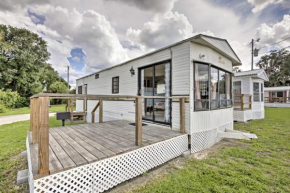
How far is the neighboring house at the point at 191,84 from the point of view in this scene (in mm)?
3848

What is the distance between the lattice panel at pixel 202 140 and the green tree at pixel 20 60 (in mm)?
21814

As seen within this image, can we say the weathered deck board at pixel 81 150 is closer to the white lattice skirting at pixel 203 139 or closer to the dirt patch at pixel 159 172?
the dirt patch at pixel 159 172

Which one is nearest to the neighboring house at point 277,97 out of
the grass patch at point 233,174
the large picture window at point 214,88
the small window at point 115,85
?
the large picture window at point 214,88

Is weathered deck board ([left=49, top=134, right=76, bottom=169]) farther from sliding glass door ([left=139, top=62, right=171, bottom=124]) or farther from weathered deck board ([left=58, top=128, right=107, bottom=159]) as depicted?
sliding glass door ([left=139, top=62, right=171, bottom=124])

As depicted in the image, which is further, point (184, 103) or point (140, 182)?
point (184, 103)

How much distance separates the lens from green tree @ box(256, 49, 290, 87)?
78.0 feet

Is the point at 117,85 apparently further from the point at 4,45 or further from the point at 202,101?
the point at 4,45

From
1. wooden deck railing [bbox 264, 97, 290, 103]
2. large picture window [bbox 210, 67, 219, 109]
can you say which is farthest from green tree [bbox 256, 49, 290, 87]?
large picture window [bbox 210, 67, 219, 109]

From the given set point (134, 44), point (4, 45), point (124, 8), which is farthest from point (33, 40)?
point (124, 8)

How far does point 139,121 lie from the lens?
282 cm

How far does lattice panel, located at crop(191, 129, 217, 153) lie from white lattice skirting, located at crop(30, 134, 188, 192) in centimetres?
83

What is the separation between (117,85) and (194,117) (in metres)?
4.45

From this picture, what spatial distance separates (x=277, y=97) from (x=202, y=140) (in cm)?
2207

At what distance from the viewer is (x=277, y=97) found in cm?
1841
